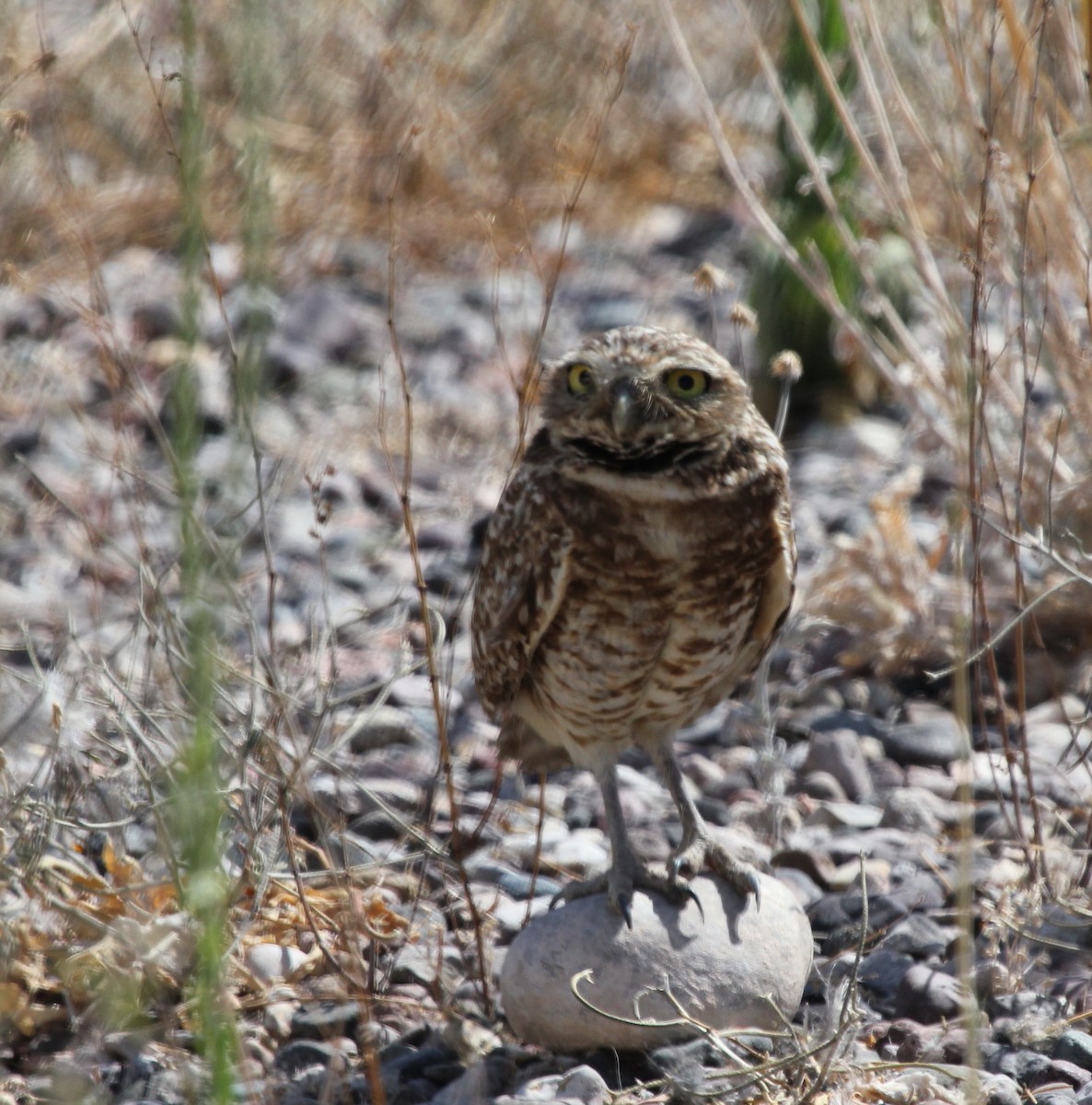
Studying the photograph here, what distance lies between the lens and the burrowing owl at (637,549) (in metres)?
3.77

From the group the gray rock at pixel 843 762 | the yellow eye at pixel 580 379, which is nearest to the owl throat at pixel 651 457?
the yellow eye at pixel 580 379

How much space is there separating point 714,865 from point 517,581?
0.89m

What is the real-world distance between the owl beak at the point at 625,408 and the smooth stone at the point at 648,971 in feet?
3.73

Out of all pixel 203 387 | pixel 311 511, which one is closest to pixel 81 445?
pixel 203 387

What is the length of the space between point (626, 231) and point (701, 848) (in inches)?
251

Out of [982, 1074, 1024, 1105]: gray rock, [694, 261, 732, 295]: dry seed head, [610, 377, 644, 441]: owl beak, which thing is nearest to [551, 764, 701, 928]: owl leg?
[982, 1074, 1024, 1105]: gray rock

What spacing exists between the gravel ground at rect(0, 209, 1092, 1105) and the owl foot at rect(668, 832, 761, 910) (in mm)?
305

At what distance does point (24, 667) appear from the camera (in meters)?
5.54

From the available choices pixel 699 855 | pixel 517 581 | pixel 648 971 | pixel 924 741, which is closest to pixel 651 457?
pixel 517 581

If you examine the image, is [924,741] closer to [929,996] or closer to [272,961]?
[929,996]

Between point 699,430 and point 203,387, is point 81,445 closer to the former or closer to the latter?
point 203,387

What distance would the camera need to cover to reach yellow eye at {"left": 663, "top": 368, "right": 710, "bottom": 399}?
375 centimetres

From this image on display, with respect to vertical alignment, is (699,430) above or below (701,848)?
above

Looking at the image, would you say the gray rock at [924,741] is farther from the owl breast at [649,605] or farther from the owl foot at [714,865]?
the owl foot at [714,865]
